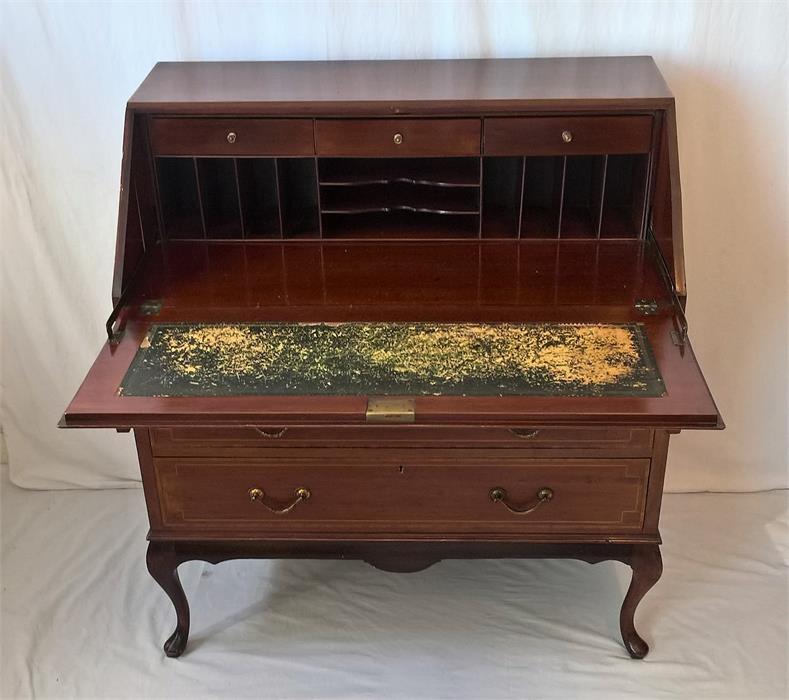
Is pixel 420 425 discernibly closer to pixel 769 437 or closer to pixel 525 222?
pixel 525 222

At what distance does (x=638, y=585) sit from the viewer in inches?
70.1

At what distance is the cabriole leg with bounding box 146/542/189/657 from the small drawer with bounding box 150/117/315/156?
0.75 meters

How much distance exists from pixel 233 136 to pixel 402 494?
72cm

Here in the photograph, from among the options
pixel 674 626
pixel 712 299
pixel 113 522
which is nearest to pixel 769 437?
pixel 712 299

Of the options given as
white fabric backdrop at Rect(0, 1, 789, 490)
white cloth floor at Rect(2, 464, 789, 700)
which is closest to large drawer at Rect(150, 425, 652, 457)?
white cloth floor at Rect(2, 464, 789, 700)

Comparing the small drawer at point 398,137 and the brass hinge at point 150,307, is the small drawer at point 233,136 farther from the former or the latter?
the brass hinge at point 150,307

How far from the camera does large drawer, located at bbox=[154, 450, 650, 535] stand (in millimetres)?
1611

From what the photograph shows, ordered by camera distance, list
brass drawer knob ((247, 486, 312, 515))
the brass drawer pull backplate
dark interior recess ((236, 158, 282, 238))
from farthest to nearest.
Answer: dark interior recess ((236, 158, 282, 238)) < brass drawer knob ((247, 486, 312, 515)) < the brass drawer pull backplate

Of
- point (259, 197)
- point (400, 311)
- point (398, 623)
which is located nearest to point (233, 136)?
point (259, 197)

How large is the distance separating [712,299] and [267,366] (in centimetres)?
114

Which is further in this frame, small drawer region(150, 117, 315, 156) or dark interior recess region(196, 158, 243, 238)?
dark interior recess region(196, 158, 243, 238)

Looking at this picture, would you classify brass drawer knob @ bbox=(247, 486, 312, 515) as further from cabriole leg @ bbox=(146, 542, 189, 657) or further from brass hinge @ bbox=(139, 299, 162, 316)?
brass hinge @ bbox=(139, 299, 162, 316)

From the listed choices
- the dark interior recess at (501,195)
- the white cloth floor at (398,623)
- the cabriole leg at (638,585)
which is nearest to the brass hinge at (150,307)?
the dark interior recess at (501,195)

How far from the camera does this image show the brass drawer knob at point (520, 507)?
1622 millimetres
